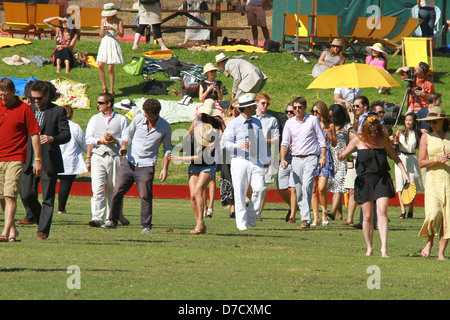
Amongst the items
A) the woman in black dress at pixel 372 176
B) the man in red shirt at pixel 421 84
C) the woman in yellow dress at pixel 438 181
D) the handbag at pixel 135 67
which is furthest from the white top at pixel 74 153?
the man in red shirt at pixel 421 84

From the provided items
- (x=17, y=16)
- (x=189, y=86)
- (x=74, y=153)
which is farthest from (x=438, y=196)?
(x=17, y=16)

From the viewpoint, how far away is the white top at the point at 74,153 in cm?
1552

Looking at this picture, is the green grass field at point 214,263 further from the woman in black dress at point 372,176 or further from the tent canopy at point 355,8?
the tent canopy at point 355,8

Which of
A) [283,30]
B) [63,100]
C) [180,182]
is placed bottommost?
[180,182]

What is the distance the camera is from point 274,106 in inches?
981

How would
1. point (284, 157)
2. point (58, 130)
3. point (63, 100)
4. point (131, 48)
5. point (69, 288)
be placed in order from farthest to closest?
point (131, 48) < point (63, 100) < point (284, 157) < point (58, 130) < point (69, 288)

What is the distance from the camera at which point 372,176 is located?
34.1ft

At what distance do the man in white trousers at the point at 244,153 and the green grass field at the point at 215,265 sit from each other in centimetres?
53

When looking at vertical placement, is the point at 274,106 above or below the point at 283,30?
below

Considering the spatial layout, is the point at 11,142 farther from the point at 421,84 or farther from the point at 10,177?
the point at 421,84

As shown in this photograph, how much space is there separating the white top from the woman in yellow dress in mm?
7306

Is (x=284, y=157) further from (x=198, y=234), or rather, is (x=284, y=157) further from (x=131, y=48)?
(x=131, y=48)

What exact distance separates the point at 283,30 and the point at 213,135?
18.8 meters

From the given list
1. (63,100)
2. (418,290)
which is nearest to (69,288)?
(418,290)
